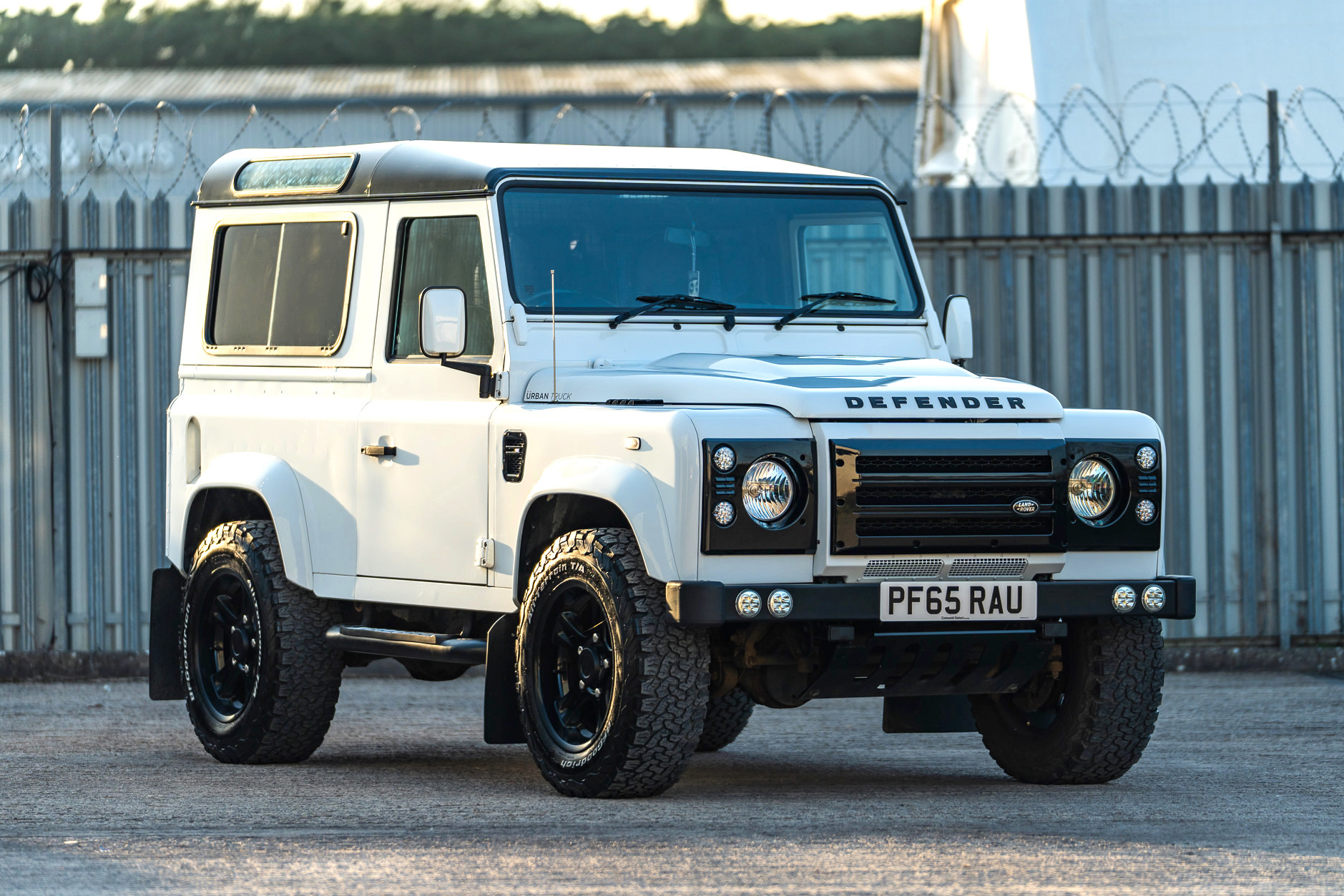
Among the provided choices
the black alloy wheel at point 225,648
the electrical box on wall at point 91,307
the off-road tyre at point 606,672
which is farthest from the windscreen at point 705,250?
the electrical box on wall at point 91,307

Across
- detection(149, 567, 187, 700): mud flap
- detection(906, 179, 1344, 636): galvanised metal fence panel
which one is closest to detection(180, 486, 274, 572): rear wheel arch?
detection(149, 567, 187, 700): mud flap

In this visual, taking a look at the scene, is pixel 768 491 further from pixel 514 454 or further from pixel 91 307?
pixel 91 307

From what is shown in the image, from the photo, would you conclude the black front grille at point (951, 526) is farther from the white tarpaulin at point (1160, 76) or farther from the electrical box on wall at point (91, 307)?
the white tarpaulin at point (1160, 76)

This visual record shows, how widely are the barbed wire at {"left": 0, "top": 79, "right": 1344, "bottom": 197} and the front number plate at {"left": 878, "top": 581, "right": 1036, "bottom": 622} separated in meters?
4.59

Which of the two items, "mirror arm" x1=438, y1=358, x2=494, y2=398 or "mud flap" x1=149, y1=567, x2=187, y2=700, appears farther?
"mud flap" x1=149, y1=567, x2=187, y2=700

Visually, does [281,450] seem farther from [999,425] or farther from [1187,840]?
[1187,840]

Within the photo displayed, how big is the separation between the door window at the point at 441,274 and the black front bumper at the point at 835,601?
168 cm

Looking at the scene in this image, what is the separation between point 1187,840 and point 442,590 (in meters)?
3.07

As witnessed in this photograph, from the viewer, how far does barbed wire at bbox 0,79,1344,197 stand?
41.5 ft

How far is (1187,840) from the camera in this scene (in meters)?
6.86

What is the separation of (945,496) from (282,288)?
11.4ft

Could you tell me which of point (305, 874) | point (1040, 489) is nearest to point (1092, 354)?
point (1040, 489)

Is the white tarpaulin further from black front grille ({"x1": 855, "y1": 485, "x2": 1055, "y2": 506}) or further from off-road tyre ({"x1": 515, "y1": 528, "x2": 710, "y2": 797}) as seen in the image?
off-road tyre ({"x1": 515, "y1": 528, "x2": 710, "y2": 797})

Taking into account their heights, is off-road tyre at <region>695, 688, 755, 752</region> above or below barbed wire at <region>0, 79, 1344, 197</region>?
below
